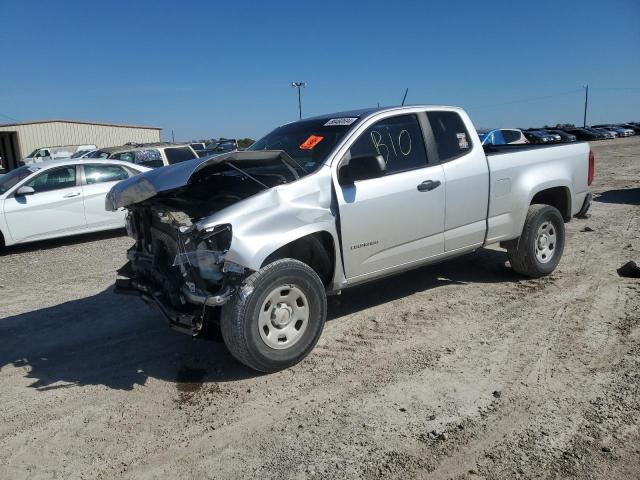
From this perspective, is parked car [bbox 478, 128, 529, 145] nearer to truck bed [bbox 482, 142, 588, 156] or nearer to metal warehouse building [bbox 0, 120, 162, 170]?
truck bed [bbox 482, 142, 588, 156]

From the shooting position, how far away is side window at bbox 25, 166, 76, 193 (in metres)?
9.56

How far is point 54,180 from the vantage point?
32.0 ft

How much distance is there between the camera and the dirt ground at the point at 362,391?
10.2ft

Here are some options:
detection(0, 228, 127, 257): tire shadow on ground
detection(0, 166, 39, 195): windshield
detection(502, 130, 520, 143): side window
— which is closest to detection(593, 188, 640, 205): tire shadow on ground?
detection(502, 130, 520, 143): side window

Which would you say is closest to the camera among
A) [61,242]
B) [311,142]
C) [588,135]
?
[311,142]

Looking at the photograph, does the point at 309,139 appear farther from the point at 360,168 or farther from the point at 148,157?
the point at 148,157

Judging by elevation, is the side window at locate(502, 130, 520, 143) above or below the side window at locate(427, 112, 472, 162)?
below

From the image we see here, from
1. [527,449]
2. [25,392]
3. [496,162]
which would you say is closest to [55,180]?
[25,392]

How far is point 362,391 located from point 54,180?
8057 mm

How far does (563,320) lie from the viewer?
5.04 m

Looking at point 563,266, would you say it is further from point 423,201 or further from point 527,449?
point 527,449

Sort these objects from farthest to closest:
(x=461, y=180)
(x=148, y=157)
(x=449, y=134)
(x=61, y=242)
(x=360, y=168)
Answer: (x=148, y=157) → (x=61, y=242) → (x=449, y=134) → (x=461, y=180) → (x=360, y=168)

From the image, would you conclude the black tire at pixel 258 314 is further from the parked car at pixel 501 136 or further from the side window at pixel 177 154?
the parked car at pixel 501 136

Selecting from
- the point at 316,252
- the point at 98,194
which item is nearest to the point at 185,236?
the point at 316,252
